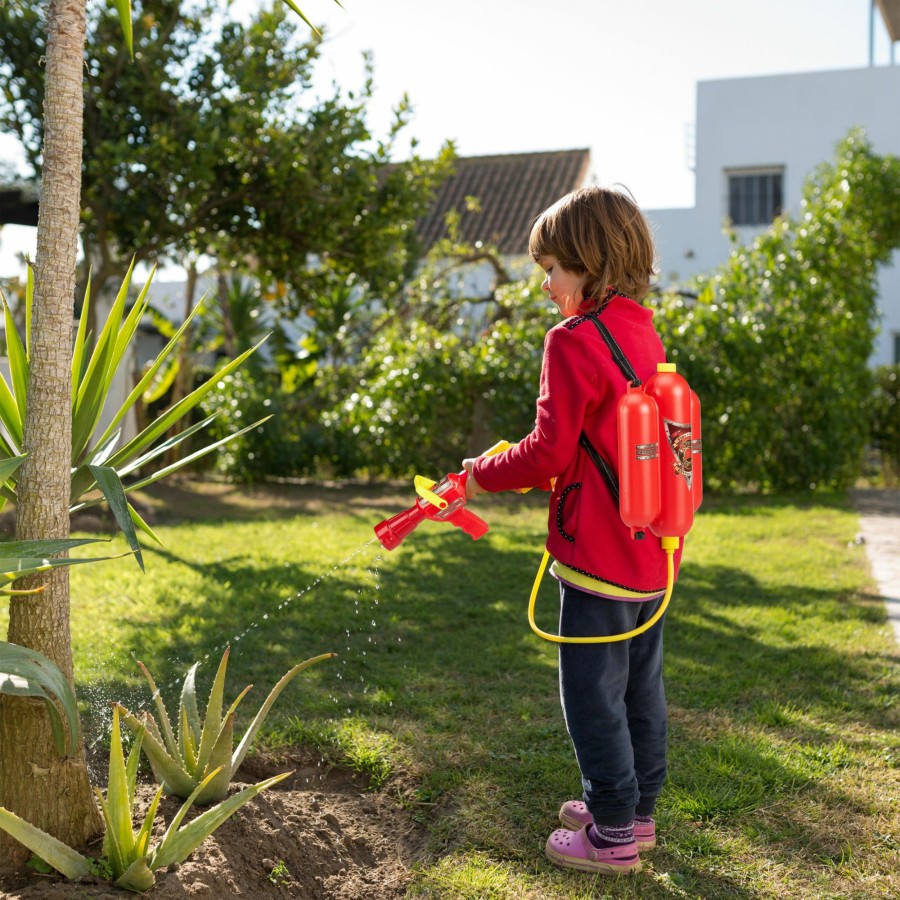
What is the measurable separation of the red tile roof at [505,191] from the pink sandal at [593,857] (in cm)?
1668

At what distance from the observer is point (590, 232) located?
2.42 m

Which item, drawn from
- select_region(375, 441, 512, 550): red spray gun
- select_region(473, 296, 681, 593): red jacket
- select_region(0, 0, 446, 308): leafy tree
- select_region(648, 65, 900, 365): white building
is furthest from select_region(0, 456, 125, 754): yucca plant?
select_region(648, 65, 900, 365): white building

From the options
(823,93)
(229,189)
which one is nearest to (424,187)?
(229,189)

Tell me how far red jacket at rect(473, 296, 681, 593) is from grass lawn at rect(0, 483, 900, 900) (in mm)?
791

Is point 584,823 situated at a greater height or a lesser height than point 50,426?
lesser

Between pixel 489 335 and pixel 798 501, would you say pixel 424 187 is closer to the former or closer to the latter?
pixel 489 335

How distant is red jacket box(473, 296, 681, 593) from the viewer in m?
2.35

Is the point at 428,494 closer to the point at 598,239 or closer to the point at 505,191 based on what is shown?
the point at 598,239

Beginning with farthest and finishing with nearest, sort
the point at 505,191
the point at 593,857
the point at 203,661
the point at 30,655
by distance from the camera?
the point at 505,191, the point at 203,661, the point at 593,857, the point at 30,655

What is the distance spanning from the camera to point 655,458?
2.25 meters

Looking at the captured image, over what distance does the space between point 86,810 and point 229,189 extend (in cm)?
668

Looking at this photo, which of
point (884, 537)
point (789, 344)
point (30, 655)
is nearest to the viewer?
point (30, 655)

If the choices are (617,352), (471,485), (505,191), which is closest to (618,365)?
(617,352)

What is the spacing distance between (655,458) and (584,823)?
3.47 ft
